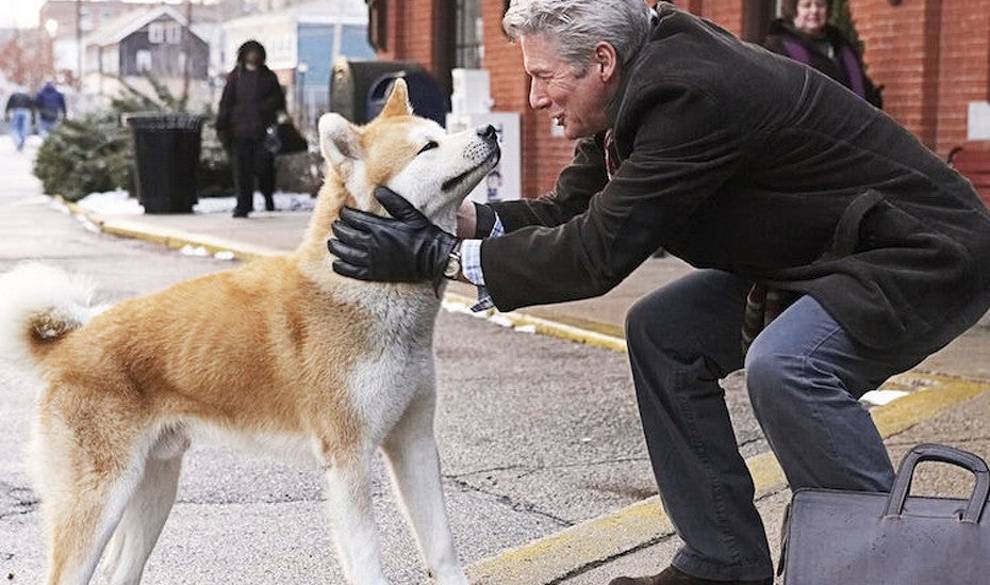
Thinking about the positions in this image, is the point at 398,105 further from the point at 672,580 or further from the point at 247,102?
the point at 247,102

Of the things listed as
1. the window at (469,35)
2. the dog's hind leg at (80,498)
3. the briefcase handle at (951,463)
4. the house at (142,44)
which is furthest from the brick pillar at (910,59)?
the house at (142,44)

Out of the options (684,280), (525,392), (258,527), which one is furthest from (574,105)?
(525,392)

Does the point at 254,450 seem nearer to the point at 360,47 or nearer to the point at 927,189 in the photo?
the point at 927,189

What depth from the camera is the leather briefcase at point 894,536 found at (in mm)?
2969

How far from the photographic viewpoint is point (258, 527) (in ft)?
16.1

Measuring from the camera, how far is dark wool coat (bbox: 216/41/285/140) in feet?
55.9

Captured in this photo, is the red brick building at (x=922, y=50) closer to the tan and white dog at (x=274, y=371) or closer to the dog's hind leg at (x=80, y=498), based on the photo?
the tan and white dog at (x=274, y=371)

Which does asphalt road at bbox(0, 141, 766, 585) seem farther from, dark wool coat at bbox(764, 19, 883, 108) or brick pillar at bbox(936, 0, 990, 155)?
brick pillar at bbox(936, 0, 990, 155)

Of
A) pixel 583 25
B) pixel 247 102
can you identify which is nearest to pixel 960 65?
pixel 583 25

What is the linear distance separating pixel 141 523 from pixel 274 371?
2.07ft

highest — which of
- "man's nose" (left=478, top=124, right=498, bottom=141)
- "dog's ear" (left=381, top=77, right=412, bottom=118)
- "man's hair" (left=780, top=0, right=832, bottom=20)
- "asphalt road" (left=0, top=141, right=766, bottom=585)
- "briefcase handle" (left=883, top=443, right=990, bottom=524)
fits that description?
"man's hair" (left=780, top=0, right=832, bottom=20)

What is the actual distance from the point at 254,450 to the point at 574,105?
4.26 feet

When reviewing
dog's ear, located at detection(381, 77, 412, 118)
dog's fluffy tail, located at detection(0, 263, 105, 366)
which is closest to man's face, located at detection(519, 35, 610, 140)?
dog's ear, located at detection(381, 77, 412, 118)

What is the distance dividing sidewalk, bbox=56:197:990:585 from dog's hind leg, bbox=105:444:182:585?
37.1 inches
